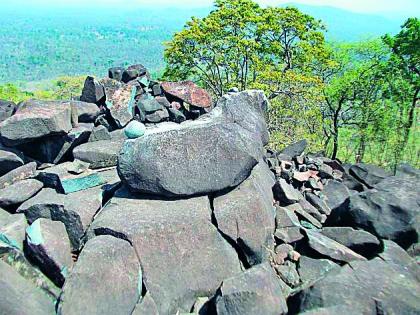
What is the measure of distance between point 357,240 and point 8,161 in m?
6.13

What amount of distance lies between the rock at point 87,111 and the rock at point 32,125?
739 mm

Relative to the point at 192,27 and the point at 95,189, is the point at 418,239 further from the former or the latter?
the point at 192,27

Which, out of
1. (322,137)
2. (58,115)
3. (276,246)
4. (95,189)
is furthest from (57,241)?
(322,137)

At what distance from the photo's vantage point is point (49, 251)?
523 centimetres

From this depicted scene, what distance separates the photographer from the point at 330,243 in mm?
6566

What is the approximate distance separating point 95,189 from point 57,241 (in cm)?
129

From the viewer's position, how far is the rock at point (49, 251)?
521 cm

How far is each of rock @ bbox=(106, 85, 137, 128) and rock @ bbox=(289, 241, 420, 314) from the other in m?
4.97

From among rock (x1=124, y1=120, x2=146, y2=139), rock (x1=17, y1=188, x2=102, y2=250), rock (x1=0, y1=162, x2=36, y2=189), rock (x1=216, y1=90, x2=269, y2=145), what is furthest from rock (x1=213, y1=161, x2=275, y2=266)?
rock (x1=0, y1=162, x2=36, y2=189)

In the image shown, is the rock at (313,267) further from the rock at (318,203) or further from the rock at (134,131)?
the rock at (134,131)

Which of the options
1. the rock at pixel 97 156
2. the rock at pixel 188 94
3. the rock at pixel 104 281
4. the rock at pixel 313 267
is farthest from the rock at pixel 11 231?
the rock at pixel 188 94

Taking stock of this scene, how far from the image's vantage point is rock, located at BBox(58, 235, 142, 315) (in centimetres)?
451

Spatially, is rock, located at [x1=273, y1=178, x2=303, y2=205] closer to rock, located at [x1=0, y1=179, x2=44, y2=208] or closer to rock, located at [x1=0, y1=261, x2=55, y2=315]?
rock, located at [x1=0, y1=179, x2=44, y2=208]

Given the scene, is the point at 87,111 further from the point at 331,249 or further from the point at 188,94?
the point at 331,249
